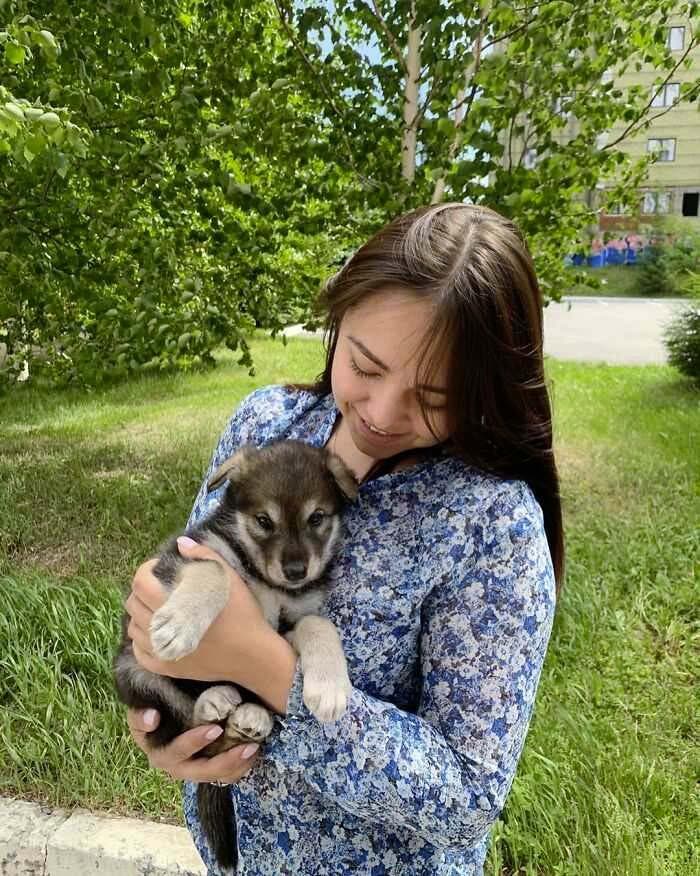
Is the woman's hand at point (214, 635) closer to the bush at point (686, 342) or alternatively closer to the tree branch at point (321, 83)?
the tree branch at point (321, 83)

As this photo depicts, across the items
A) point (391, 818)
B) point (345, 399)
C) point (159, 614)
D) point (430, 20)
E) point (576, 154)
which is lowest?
point (391, 818)

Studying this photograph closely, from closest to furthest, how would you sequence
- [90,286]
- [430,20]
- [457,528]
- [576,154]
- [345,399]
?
[457,528] < [345,399] < [430,20] < [576,154] < [90,286]

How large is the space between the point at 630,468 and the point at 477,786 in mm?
6341

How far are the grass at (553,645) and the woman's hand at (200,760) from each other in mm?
1638

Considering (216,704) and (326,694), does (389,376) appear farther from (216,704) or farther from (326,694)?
(216,704)

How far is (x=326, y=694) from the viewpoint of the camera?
149cm

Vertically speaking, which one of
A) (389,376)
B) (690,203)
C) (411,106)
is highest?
(411,106)

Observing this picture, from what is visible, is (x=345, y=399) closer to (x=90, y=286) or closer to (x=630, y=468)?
(x=90, y=286)

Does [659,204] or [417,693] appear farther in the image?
[659,204]

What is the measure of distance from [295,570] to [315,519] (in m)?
0.21

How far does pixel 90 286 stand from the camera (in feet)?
19.8

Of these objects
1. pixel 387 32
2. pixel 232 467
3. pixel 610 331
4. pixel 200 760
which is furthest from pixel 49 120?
pixel 610 331

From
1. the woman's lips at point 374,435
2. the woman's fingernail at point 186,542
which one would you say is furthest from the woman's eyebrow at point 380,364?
the woman's fingernail at point 186,542

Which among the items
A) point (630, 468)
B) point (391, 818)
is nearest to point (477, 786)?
point (391, 818)
